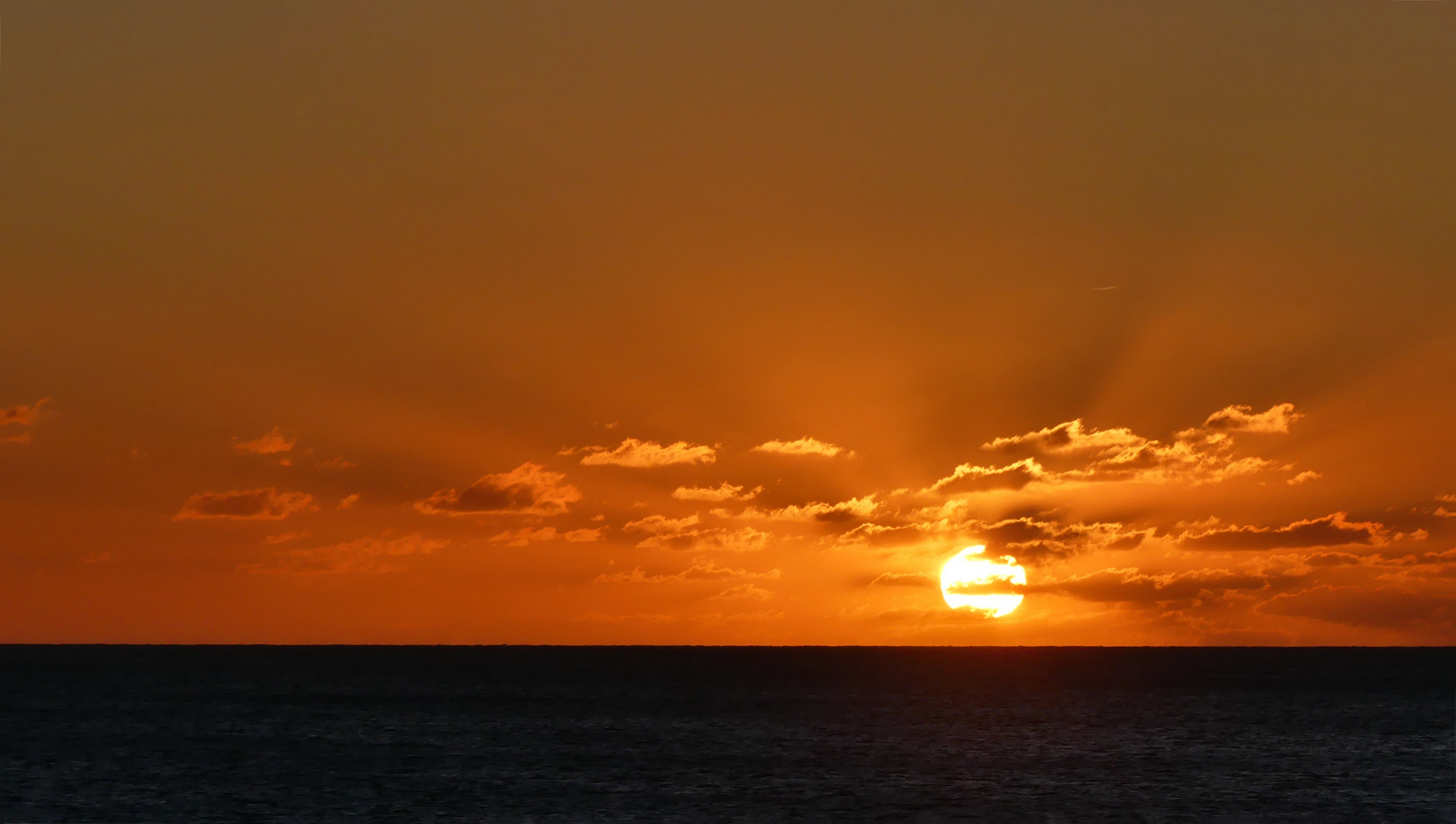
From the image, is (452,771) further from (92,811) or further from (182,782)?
(92,811)

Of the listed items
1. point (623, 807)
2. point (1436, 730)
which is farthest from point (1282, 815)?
point (1436, 730)

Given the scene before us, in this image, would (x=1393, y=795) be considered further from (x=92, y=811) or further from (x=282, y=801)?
(x=92, y=811)

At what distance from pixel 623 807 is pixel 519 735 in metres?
48.1

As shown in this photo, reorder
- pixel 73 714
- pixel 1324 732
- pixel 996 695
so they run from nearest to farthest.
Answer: pixel 1324 732
pixel 73 714
pixel 996 695

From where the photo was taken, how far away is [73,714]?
136 meters

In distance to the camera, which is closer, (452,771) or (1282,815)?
(1282,815)

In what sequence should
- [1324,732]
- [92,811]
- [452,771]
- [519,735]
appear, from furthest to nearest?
[1324,732], [519,735], [452,771], [92,811]

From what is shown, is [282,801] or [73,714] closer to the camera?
[282,801]

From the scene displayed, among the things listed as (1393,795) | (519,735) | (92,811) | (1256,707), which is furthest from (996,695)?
(92,811)

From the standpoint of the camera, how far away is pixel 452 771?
8594 cm

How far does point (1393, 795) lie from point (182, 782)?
224 ft

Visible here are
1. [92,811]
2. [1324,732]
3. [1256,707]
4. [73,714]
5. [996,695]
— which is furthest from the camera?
[996,695]

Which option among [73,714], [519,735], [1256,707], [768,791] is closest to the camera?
[768,791]

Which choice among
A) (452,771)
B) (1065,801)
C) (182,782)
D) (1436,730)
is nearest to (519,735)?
(452,771)
